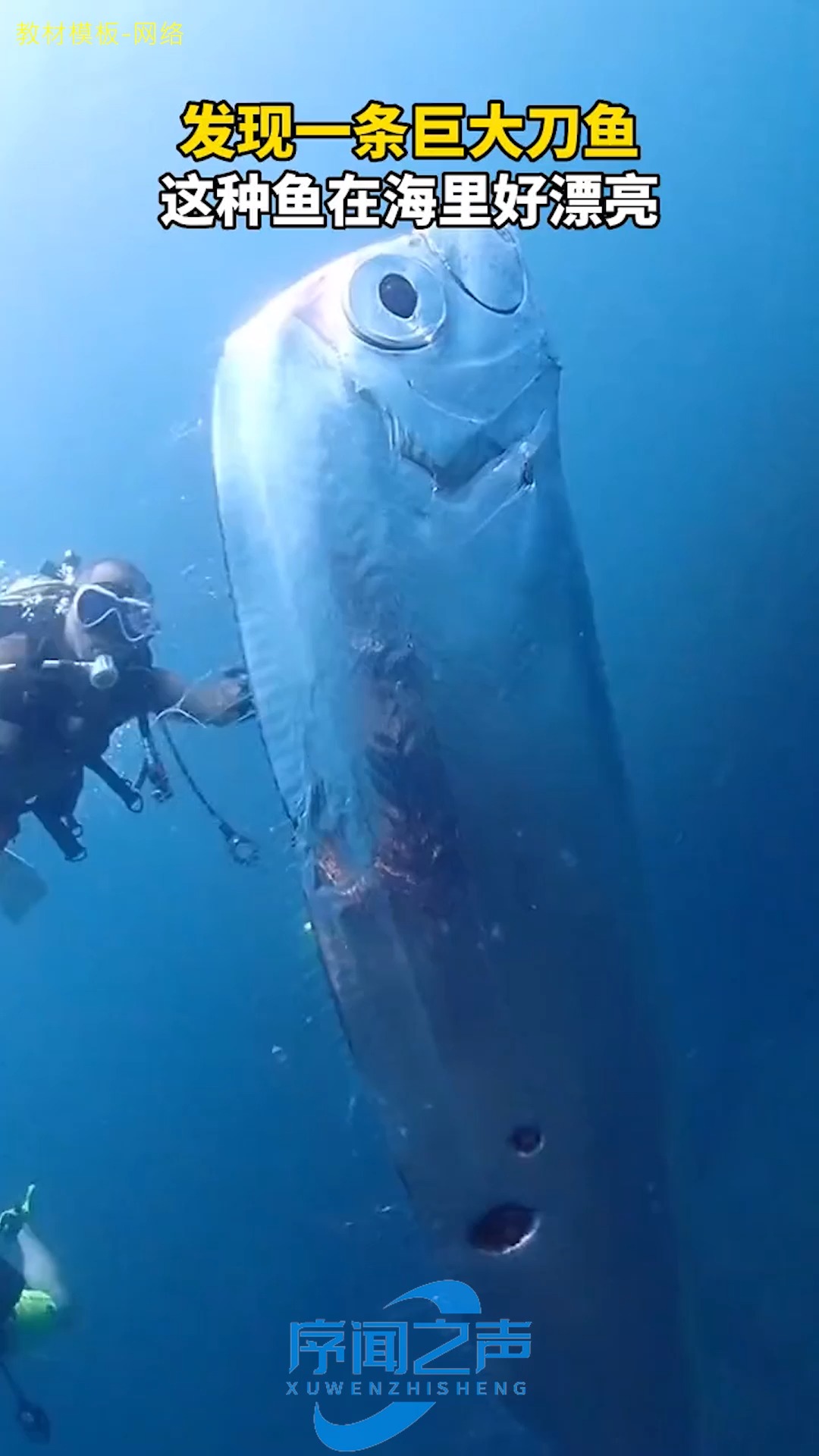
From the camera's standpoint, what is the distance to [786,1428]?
1.74 m

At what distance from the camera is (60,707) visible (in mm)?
1816

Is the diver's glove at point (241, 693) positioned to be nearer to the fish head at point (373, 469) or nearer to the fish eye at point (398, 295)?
the fish head at point (373, 469)

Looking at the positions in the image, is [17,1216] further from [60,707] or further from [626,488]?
[626,488]

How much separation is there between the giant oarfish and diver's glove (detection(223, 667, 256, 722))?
0.03m

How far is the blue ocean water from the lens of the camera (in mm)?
1719

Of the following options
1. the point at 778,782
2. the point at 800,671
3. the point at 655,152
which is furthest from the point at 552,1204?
the point at 655,152

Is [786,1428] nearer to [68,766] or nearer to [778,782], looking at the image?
[778,782]

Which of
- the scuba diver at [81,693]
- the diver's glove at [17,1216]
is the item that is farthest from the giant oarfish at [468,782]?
the diver's glove at [17,1216]

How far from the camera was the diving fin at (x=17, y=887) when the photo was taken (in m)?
1.90

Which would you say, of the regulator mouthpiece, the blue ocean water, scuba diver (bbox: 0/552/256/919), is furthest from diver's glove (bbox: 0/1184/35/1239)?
the regulator mouthpiece

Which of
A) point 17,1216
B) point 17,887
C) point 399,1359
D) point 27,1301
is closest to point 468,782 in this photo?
point 17,887

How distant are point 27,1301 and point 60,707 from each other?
123cm

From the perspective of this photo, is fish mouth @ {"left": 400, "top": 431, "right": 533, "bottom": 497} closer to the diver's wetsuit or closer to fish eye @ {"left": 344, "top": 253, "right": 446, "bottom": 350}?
→ fish eye @ {"left": 344, "top": 253, "right": 446, "bottom": 350}

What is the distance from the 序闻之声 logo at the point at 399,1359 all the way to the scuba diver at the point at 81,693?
0.84 m
